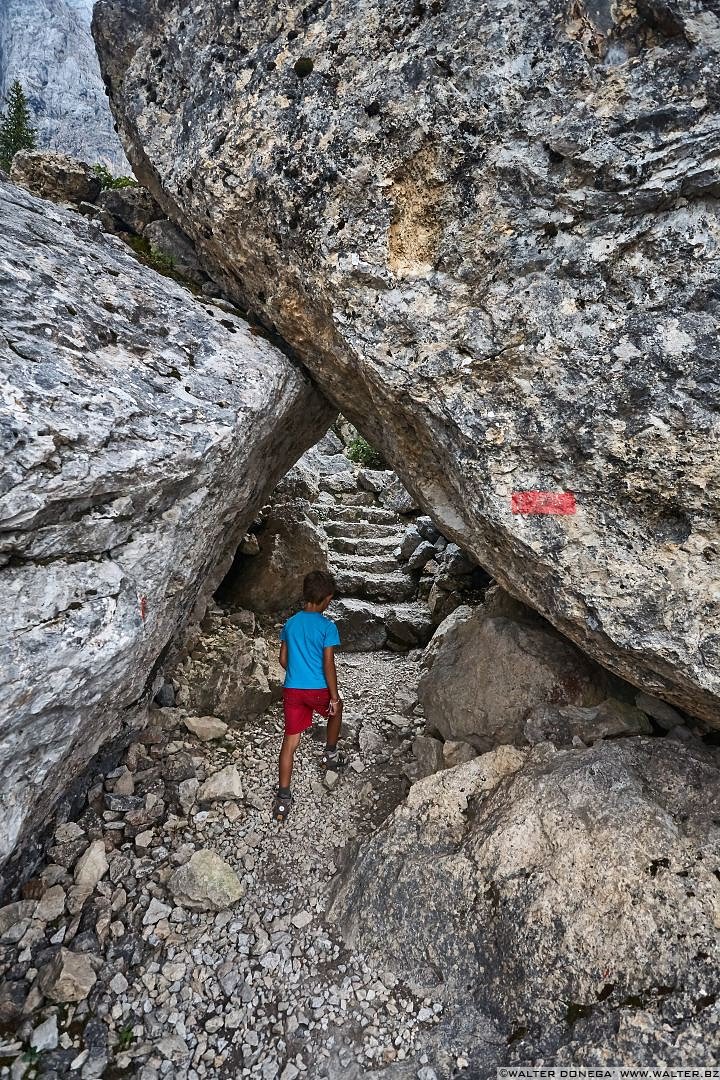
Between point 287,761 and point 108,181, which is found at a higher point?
point 108,181

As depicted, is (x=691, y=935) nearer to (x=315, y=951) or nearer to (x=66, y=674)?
(x=315, y=951)

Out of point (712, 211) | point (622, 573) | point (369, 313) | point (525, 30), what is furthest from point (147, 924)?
point (525, 30)

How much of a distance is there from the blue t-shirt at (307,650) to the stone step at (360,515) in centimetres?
802

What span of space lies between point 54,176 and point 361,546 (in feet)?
28.8

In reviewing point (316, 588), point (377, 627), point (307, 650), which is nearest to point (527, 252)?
point (316, 588)

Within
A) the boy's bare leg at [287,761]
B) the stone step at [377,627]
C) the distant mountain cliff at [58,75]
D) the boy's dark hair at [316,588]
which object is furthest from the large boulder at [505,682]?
the distant mountain cliff at [58,75]

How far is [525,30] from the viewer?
4.72 meters

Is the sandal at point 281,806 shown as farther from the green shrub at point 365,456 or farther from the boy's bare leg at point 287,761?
the green shrub at point 365,456

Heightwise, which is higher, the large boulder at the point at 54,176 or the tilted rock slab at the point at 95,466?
the large boulder at the point at 54,176

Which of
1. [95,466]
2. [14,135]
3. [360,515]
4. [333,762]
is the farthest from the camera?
[14,135]

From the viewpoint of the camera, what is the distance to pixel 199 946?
4.27 metres

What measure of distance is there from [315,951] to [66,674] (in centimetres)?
301

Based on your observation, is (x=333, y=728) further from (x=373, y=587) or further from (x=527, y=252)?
(x=527, y=252)

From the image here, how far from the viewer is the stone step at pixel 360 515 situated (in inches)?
556
